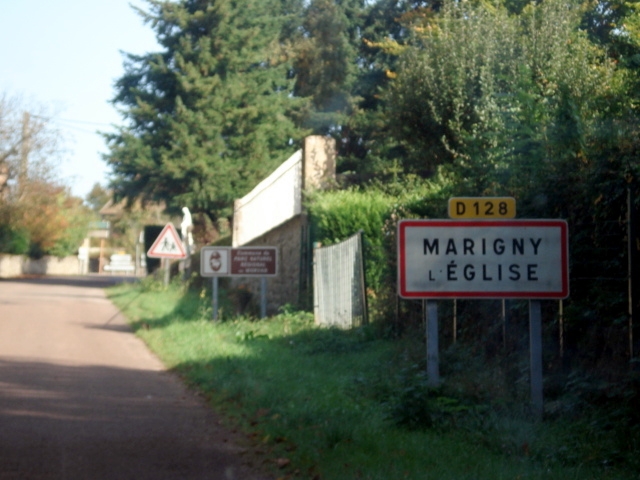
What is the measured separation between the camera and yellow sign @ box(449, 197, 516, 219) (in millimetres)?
8492

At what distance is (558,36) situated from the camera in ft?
61.6

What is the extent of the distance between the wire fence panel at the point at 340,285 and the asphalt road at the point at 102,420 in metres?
3.45

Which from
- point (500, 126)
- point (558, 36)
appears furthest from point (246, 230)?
point (500, 126)

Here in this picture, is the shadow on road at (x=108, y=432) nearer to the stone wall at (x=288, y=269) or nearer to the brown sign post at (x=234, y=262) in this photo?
the brown sign post at (x=234, y=262)

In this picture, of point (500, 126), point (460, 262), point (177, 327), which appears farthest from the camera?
point (177, 327)

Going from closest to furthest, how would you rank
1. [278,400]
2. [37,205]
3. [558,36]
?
[278,400] → [558,36] → [37,205]

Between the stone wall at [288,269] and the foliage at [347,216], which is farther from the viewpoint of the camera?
the stone wall at [288,269]

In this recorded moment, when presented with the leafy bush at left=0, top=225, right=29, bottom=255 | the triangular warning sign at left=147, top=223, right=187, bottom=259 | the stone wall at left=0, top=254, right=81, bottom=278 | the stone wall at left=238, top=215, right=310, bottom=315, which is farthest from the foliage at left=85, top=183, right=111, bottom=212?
the stone wall at left=238, top=215, right=310, bottom=315

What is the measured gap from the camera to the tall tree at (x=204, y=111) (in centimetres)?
3669

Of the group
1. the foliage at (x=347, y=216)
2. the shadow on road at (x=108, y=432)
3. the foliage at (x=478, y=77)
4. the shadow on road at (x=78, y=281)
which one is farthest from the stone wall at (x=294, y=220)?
the shadow on road at (x=78, y=281)

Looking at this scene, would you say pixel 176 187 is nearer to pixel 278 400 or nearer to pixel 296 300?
pixel 296 300

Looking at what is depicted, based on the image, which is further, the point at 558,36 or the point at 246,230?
the point at 246,230

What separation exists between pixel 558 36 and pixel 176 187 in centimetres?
2221

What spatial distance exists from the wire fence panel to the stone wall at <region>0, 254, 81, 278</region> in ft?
144
